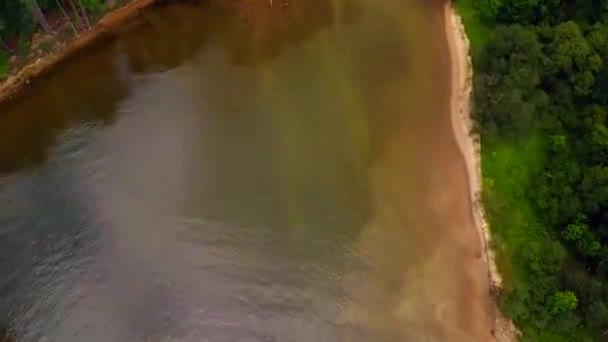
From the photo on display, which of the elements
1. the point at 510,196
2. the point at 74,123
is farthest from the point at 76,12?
the point at 510,196

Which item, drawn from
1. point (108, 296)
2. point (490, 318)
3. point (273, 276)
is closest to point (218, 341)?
point (273, 276)

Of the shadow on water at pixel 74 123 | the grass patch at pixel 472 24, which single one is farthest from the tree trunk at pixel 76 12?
the grass patch at pixel 472 24

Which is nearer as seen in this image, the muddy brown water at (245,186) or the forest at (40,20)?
the muddy brown water at (245,186)

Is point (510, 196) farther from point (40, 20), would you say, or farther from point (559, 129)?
point (40, 20)

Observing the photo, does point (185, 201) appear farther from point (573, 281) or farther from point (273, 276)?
point (573, 281)

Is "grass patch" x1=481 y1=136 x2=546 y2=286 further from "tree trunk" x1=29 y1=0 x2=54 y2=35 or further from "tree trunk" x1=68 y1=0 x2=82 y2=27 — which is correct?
"tree trunk" x1=29 y1=0 x2=54 y2=35

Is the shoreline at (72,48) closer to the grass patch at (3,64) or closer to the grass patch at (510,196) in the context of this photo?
the grass patch at (3,64)

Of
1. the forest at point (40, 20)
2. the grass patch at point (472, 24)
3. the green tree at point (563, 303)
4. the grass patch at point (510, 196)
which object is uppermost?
the forest at point (40, 20)

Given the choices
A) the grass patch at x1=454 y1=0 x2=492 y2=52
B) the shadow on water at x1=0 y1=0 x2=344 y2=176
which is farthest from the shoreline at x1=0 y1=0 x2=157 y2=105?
the grass patch at x1=454 y1=0 x2=492 y2=52
